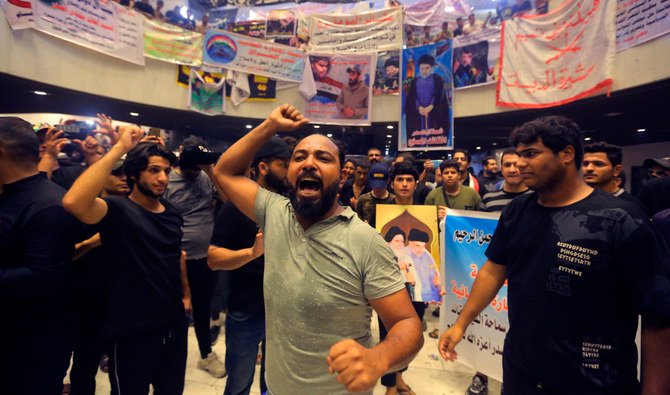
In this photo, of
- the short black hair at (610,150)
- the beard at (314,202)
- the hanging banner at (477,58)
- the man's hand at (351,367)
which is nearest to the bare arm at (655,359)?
the man's hand at (351,367)

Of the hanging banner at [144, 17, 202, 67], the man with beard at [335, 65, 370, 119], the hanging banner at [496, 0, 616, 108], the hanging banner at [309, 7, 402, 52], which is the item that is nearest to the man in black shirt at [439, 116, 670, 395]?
the hanging banner at [496, 0, 616, 108]

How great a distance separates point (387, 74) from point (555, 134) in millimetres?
8035

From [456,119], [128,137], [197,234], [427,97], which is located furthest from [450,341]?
[456,119]

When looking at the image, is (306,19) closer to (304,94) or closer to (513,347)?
(304,94)

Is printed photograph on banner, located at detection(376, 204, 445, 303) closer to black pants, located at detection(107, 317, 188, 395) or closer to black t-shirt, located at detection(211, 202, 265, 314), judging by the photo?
black t-shirt, located at detection(211, 202, 265, 314)

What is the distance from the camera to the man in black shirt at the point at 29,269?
4.70 ft

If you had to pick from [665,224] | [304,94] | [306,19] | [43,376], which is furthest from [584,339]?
[306,19]

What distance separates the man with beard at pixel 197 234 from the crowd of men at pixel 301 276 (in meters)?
1.05

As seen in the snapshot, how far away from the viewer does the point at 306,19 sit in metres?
9.17

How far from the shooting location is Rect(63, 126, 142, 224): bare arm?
150 cm

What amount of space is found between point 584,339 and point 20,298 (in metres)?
2.64

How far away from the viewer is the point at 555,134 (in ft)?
4.81

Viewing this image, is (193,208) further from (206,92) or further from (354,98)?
(354,98)

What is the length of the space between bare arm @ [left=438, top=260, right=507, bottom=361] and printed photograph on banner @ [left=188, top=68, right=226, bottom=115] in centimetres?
865
